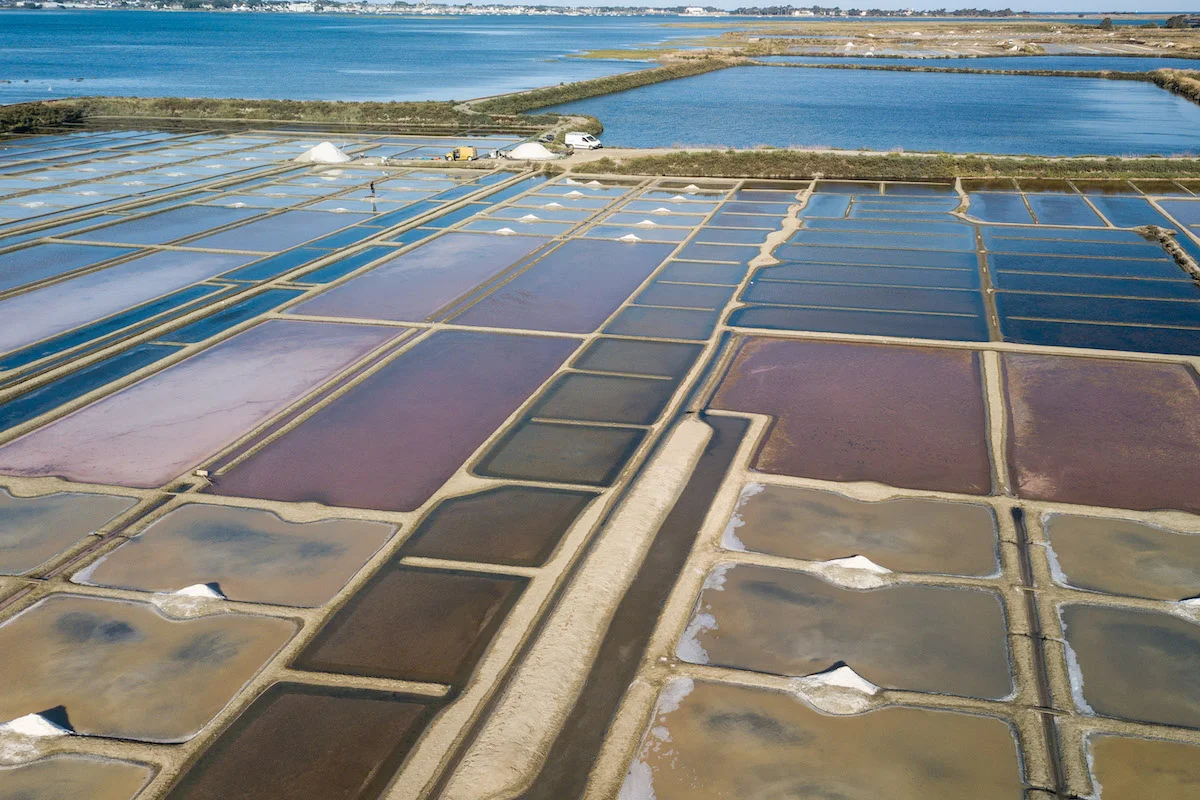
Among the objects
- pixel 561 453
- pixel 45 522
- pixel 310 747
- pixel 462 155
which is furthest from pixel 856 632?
pixel 462 155

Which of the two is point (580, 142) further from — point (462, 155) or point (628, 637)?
point (628, 637)

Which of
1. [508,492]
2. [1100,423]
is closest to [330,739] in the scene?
[508,492]

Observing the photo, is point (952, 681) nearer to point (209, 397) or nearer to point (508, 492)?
point (508, 492)

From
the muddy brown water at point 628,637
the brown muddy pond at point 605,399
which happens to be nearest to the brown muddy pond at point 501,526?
the muddy brown water at point 628,637

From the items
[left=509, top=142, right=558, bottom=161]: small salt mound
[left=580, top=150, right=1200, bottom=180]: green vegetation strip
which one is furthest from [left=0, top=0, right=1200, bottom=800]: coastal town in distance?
[left=509, top=142, right=558, bottom=161]: small salt mound

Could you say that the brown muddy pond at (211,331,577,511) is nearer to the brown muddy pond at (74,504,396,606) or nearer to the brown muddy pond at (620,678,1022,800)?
the brown muddy pond at (74,504,396,606)

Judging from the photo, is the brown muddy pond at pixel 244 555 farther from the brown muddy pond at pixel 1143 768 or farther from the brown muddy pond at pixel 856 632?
the brown muddy pond at pixel 1143 768
